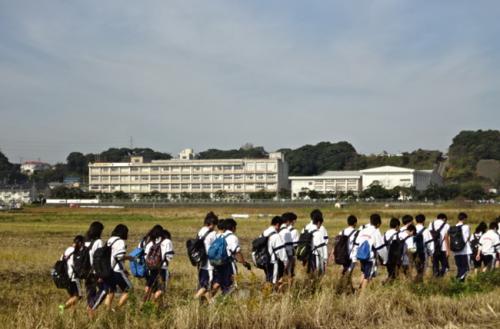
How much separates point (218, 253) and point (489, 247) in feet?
24.5

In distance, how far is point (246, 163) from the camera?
144 m

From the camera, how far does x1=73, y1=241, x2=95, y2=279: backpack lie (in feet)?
32.9

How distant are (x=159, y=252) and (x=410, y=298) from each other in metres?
3.92

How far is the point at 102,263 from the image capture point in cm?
982

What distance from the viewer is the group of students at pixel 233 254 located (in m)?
10.1

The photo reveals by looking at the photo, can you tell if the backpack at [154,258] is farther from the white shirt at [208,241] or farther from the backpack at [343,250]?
the backpack at [343,250]

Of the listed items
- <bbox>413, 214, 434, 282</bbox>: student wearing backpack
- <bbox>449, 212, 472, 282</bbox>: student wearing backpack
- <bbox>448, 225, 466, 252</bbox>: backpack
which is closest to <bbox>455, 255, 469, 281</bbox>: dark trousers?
<bbox>449, 212, 472, 282</bbox>: student wearing backpack

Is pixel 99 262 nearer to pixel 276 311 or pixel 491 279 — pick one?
pixel 276 311

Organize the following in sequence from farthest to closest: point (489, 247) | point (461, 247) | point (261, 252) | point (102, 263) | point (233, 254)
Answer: point (489, 247), point (461, 247), point (261, 252), point (233, 254), point (102, 263)

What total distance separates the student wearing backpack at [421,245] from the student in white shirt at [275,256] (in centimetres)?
339

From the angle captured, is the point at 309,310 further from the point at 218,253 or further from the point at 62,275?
the point at 62,275

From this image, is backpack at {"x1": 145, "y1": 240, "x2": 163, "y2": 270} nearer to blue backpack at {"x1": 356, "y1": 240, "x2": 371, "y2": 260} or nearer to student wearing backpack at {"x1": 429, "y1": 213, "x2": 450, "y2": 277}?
blue backpack at {"x1": 356, "y1": 240, "x2": 371, "y2": 260}

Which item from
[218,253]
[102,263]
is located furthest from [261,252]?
[102,263]

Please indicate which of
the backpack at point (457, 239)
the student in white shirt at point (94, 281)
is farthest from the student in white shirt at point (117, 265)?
the backpack at point (457, 239)
